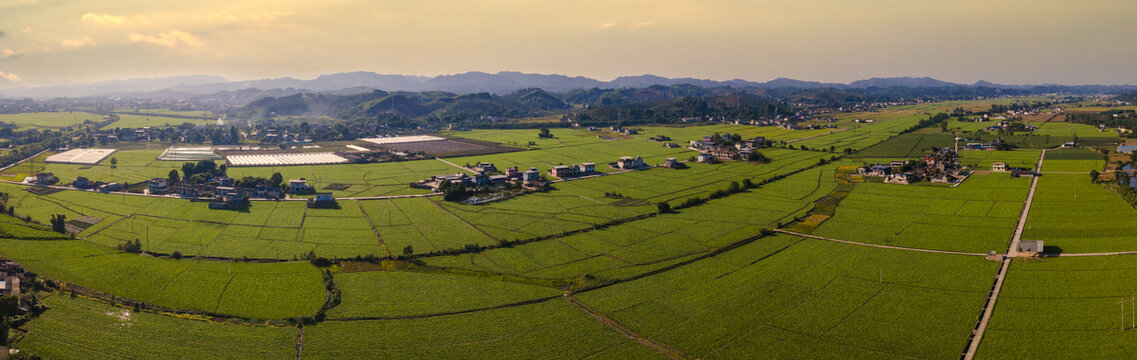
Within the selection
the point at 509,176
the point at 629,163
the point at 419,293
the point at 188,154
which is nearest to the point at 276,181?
the point at 509,176

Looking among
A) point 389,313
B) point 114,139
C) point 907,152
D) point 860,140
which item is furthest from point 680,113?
point 389,313

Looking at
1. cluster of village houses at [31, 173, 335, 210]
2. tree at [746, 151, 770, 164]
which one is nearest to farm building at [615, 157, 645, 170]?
tree at [746, 151, 770, 164]

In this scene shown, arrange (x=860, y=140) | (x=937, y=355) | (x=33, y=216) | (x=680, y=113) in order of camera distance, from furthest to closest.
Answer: (x=680, y=113) → (x=860, y=140) → (x=33, y=216) → (x=937, y=355)

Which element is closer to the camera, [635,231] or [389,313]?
[389,313]

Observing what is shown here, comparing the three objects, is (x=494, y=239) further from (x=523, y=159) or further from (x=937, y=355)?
(x=523, y=159)

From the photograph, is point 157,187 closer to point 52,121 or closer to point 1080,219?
point 1080,219

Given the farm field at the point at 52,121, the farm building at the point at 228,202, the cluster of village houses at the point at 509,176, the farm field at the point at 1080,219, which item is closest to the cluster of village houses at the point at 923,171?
the farm field at the point at 1080,219

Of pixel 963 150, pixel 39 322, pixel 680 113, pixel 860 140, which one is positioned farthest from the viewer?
pixel 680 113
